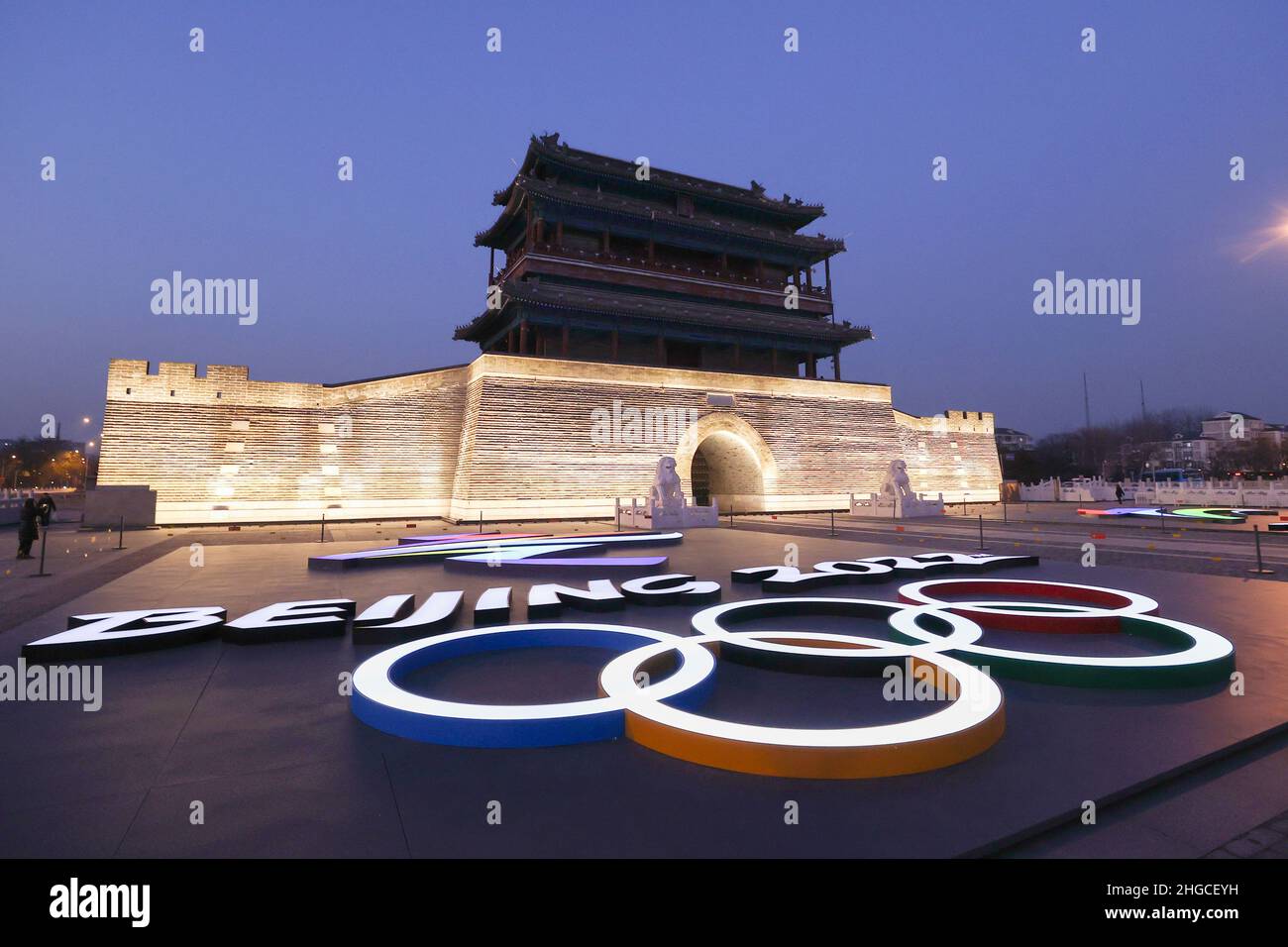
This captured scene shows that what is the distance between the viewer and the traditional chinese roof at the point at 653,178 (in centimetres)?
2575

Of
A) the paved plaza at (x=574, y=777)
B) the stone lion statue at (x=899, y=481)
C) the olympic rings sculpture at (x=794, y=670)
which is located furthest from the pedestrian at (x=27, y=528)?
the stone lion statue at (x=899, y=481)

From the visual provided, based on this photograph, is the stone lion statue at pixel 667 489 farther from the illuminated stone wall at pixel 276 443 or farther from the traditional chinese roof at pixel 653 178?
the traditional chinese roof at pixel 653 178

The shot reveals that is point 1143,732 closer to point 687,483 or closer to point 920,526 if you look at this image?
point 920,526

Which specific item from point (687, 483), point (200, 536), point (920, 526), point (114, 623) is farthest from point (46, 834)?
point (687, 483)

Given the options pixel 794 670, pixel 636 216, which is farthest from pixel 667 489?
pixel 636 216

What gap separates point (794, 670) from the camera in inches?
159

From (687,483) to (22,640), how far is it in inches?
834

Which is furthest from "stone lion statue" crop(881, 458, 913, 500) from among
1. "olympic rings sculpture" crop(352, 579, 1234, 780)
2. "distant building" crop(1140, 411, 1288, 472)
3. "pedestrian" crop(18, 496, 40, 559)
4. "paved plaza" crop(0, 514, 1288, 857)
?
"distant building" crop(1140, 411, 1288, 472)

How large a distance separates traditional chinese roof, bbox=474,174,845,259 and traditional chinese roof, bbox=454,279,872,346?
3.52 metres

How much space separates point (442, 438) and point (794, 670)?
20674mm

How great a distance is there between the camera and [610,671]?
355 cm

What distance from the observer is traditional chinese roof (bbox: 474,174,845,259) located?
2434 centimetres

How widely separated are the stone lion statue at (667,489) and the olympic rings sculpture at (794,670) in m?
12.1

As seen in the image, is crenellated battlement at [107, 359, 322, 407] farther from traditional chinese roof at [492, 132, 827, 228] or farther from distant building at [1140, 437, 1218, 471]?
distant building at [1140, 437, 1218, 471]
